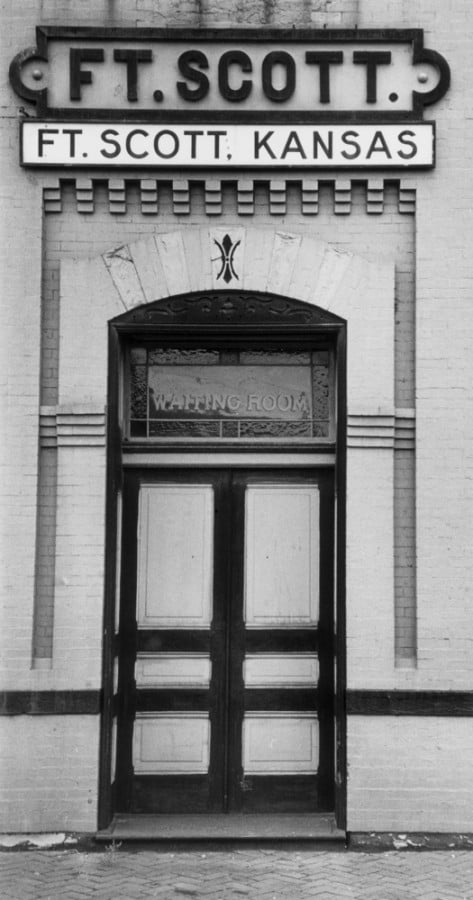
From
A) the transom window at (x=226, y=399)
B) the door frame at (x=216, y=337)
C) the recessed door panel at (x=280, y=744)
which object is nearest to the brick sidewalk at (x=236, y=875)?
the door frame at (x=216, y=337)

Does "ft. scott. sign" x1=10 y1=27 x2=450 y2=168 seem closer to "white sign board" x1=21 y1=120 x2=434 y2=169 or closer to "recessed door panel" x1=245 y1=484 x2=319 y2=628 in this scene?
"white sign board" x1=21 y1=120 x2=434 y2=169

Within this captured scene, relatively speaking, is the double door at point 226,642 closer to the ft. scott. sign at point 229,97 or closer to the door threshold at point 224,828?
the door threshold at point 224,828

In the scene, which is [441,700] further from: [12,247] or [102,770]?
[12,247]

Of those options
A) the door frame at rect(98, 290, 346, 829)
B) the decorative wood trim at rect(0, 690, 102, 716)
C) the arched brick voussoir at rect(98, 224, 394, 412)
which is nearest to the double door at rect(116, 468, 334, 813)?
the door frame at rect(98, 290, 346, 829)

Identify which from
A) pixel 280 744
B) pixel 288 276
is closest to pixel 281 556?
pixel 280 744

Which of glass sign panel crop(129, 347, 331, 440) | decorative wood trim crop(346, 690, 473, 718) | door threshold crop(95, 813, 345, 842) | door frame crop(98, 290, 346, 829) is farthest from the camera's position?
glass sign panel crop(129, 347, 331, 440)

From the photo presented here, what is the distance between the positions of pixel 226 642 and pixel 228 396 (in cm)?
190

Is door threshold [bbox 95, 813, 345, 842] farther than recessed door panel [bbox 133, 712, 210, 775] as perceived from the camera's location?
No

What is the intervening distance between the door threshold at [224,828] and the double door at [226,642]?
0.09 meters

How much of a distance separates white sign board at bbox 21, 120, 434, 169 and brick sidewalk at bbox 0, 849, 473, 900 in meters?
4.99

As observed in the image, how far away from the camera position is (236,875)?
6.86 metres

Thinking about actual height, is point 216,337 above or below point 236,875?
above

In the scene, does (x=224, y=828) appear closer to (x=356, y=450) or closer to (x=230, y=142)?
(x=356, y=450)

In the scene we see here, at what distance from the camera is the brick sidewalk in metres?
6.48
